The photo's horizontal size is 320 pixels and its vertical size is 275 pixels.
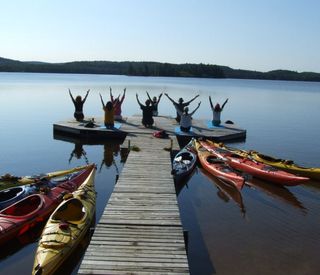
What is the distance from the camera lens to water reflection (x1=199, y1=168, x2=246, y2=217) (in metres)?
14.7

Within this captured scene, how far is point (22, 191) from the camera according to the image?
12016 millimetres

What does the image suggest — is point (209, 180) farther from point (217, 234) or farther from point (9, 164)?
point (9, 164)

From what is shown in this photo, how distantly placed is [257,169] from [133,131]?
8682 millimetres

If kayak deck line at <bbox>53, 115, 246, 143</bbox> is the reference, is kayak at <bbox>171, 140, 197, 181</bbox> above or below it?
above

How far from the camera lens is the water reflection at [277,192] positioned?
1508 centimetres

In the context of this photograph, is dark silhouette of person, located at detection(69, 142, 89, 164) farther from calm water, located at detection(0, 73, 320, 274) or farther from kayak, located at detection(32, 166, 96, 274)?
kayak, located at detection(32, 166, 96, 274)

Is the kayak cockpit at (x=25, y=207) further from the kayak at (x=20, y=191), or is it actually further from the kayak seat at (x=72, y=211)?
the kayak seat at (x=72, y=211)

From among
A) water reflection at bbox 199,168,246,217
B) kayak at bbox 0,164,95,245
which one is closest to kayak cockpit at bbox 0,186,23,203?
kayak at bbox 0,164,95,245

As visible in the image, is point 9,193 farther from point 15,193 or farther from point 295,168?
point 295,168

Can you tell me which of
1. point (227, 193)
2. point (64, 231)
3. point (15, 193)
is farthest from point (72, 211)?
point (227, 193)

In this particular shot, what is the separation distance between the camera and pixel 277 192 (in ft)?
53.2

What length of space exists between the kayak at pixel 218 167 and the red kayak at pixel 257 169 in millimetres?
468

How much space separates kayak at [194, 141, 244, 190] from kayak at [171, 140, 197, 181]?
516 millimetres

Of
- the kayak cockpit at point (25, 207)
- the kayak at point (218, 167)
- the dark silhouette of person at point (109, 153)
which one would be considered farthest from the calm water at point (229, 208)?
the kayak cockpit at point (25, 207)
